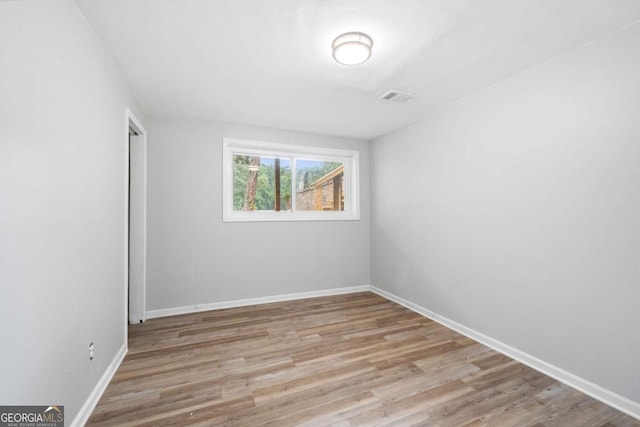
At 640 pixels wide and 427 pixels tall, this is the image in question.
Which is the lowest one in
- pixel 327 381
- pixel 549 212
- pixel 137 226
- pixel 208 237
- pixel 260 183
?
pixel 327 381

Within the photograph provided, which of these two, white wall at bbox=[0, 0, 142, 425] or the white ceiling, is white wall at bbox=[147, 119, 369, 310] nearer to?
the white ceiling

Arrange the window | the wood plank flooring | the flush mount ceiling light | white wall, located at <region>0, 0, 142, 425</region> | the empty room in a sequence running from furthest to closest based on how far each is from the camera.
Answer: the window → the flush mount ceiling light → the wood plank flooring → the empty room → white wall, located at <region>0, 0, 142, 425</region>

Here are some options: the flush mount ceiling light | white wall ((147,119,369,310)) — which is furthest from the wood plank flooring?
the flush mount ceiling light

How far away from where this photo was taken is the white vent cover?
264 centimetres

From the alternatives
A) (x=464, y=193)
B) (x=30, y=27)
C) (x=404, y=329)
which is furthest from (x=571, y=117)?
(x=30, y=27)

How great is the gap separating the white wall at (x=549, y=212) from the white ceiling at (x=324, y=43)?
30 centimetres

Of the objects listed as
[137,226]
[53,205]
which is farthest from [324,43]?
[137,226]

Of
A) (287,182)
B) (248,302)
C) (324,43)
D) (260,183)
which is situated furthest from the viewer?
(287,182)

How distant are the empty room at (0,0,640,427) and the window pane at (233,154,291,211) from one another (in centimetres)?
28

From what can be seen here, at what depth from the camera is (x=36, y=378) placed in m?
1.18

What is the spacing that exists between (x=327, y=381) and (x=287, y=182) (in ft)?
9.00

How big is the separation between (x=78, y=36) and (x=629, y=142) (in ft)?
11.6

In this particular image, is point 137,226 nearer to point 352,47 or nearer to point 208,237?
point 208,237

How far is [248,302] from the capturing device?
3.65 metres
